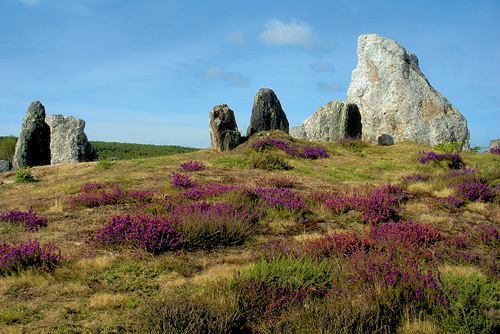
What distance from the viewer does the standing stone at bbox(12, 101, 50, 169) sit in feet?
68.9

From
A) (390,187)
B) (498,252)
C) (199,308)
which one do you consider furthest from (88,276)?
(390,187)

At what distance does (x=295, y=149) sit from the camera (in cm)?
1811

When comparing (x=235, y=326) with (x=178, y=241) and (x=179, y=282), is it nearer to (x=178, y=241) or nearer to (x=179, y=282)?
(x=179, y=282)

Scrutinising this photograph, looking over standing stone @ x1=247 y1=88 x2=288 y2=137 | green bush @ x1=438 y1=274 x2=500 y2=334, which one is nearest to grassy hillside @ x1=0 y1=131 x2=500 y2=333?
green bush @ x1=438 y1=274 x2=500 y2=334

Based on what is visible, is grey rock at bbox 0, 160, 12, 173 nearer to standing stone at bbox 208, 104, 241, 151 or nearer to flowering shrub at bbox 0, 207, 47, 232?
standing stone at bbox 208, 104, 241, 151

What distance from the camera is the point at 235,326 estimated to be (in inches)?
131

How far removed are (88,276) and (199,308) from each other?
6.61 feet

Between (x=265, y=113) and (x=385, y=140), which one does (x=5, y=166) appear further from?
(x=385, y=140)

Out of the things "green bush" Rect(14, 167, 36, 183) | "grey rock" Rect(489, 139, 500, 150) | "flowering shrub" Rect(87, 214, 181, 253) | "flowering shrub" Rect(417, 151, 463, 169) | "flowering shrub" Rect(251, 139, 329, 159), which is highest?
"grey rock" Rect(489, 139, 500, 150)

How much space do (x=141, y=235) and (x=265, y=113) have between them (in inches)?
667

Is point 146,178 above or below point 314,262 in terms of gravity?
above

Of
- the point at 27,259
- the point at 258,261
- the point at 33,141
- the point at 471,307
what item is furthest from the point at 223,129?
the point at 471,307

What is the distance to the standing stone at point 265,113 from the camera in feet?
71.2

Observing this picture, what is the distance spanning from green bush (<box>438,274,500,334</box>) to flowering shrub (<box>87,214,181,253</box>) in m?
3.90
